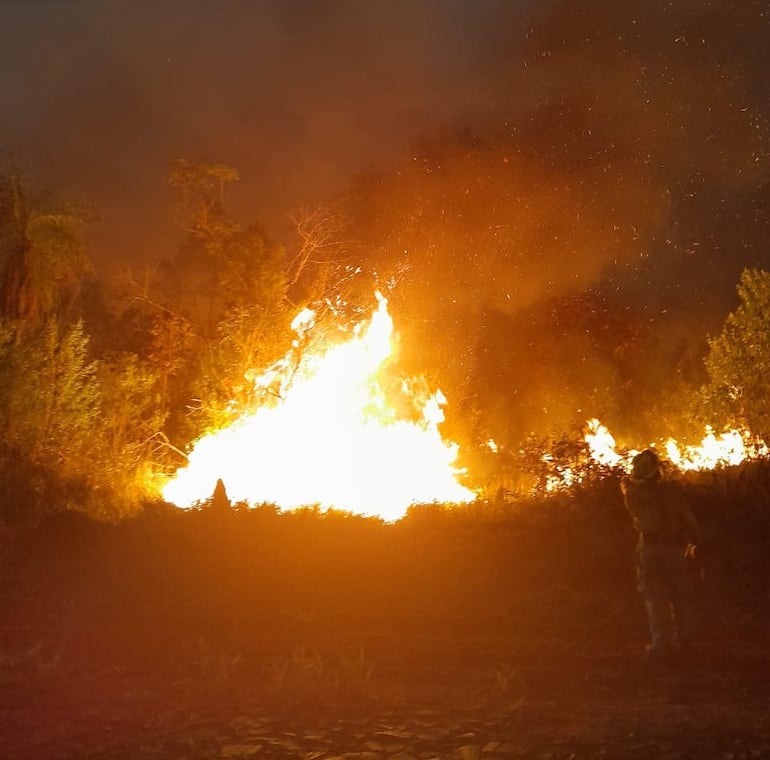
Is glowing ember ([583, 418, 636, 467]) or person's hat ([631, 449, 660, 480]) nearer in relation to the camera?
person's hat ([631, 449, 660, 480])

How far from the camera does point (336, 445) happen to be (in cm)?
1788

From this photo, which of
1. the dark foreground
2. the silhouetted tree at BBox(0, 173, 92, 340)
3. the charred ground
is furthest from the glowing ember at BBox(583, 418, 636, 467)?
the silhouetted tree at BBox(0, 173, 92, 340)

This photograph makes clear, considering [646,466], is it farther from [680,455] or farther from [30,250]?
[30,250]

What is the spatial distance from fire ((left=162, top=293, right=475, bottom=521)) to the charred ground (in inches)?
90.2

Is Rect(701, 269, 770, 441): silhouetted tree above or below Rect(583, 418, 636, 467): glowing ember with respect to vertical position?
above

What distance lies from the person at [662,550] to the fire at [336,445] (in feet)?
25.3

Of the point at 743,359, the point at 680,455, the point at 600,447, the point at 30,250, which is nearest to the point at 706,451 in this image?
the point at 680,455

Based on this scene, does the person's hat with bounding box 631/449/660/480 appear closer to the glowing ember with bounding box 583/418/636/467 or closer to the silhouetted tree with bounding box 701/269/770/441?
the glowing ember with bounding box 583/418/636/467

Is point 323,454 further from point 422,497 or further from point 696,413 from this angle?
point 696,413

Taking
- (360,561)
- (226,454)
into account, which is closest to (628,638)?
(360,561)

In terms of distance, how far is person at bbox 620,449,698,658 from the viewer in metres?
7.82

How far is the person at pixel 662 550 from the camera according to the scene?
782 centimetres

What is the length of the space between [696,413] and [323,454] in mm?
9623

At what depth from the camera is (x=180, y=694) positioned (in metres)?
6.83
